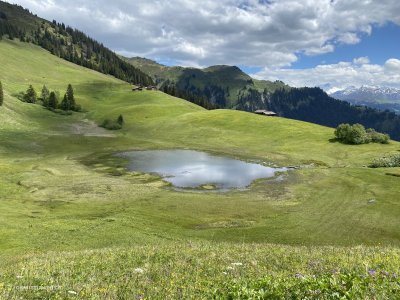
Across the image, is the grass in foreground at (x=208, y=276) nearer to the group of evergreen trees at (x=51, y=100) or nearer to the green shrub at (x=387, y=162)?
the green shrub at (x=387, y=162)

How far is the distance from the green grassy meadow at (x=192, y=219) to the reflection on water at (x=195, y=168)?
179 inches

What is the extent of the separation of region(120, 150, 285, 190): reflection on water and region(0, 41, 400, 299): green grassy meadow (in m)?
4.56

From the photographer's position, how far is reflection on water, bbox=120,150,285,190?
7456 centimetres

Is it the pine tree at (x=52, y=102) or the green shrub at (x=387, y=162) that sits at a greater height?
the green shrub at (x=387, y=162)

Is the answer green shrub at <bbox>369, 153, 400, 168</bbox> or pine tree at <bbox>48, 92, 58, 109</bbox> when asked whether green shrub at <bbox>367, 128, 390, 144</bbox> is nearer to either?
green shrub at <bbox>369, 153, 400, 168</bbox>

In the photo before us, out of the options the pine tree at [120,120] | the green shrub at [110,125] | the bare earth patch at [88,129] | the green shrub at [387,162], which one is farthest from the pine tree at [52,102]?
the green shrub at [387,162]

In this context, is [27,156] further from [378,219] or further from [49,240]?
[378,219]

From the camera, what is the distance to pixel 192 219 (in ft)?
158

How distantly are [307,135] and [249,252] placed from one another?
117149mm

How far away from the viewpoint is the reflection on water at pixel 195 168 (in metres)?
74.6

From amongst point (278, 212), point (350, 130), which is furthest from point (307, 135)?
point (278, 212)

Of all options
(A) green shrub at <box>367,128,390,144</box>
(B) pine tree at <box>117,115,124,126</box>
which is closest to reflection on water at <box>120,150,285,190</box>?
(A) green shrub at <box>367,128,390,144</box>

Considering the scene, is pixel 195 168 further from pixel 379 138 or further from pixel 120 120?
pixel 120 120

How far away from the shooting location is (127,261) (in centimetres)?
1823
